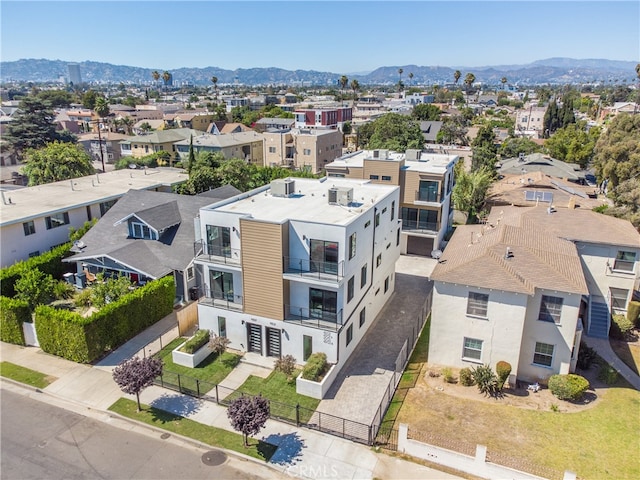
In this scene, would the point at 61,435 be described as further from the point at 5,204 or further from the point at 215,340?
the point at 5,204

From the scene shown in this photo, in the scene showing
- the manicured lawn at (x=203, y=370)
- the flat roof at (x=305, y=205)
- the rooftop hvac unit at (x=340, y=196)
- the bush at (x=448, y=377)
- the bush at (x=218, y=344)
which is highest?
the rooftop hvac unit at (x=340, y=196)

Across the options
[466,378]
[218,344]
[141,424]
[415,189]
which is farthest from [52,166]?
[466,378]

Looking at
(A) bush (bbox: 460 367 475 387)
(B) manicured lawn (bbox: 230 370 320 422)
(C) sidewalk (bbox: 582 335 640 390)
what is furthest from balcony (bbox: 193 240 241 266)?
(C) sidewalk (bbox: 582 335 640 390)

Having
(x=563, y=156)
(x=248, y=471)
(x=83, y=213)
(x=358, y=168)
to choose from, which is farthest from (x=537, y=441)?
(x=563, y=156)

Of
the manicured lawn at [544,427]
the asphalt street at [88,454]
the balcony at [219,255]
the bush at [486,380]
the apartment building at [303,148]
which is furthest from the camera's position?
the apartment building at [303,148]

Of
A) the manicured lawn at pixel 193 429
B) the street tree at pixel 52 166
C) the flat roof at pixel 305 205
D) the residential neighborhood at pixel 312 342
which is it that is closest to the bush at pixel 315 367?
the residential neighborhood at pixel 312 342

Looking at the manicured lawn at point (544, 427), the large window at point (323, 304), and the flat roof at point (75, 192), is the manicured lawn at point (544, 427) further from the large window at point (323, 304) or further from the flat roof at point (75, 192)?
the flat roof at point (75, 192)
